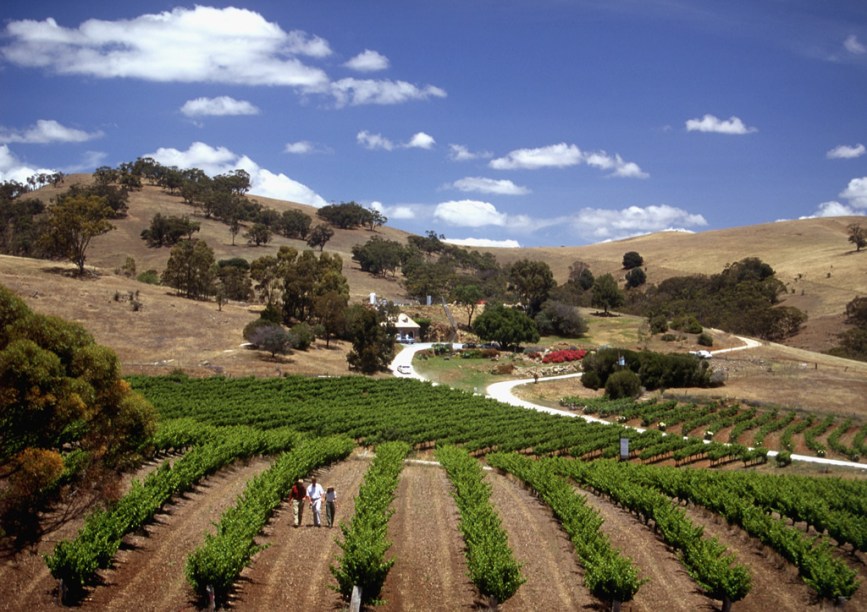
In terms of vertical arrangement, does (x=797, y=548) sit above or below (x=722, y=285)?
below

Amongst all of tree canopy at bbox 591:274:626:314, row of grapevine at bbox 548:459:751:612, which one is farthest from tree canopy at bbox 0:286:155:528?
tree canopy at bbox 591:274:626:314

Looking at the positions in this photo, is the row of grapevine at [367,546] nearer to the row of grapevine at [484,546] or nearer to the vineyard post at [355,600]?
the vineyard post at [355,600]

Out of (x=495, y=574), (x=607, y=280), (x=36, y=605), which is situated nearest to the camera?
(x=36, y=605)

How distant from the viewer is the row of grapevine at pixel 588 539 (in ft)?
53.2

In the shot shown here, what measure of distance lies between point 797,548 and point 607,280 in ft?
310

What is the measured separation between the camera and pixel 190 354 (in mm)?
59812

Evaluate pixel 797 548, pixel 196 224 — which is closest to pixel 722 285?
pixel 196 224

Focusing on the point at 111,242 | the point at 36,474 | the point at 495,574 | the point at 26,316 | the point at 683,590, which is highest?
the point at 111,242

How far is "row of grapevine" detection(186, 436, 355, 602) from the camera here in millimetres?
14484

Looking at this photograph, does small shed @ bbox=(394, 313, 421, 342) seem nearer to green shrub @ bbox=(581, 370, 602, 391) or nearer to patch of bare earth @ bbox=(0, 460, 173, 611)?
green shrub @ bbox=(581, 370, 602, 391)

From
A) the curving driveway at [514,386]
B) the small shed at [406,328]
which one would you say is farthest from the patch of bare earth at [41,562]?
the small shed at [406,328]

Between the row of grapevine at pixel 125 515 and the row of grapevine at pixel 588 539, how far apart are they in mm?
10910

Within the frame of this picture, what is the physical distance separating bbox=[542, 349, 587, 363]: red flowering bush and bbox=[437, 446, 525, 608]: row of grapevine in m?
51.0

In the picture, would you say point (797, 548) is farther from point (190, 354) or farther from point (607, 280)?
Answer: point (607, 280)
